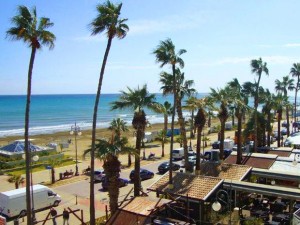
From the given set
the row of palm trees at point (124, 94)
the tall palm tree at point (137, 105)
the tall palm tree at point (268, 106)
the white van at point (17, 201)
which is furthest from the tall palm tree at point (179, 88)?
the tall palm tree at point (268, 106)

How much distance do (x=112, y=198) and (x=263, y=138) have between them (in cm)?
3145

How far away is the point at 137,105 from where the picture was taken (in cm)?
2477

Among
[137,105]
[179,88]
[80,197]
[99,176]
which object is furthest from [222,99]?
[80,197]

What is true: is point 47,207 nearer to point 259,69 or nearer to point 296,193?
point 296,193

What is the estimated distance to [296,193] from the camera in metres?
21.0

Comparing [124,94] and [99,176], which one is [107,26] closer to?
[124,94]

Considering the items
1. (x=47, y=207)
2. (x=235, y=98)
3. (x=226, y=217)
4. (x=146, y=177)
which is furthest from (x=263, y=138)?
(x=47, y=207)

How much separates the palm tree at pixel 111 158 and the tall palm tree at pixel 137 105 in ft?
10.4

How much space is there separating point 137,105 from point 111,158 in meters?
4.96

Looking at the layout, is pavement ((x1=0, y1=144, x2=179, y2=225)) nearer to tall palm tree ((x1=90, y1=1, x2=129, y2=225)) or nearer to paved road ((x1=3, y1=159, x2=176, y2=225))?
paved road ((x1=3, y1=159, x2=176, y2=225))

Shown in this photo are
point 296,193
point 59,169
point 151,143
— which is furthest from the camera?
point 151,143

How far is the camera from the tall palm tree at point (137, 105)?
24.8 metres

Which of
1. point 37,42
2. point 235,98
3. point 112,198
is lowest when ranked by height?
point 112,198

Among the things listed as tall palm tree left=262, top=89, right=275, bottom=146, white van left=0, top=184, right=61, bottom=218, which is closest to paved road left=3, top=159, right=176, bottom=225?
white van left=0, top=184, right=61, bottom=218
